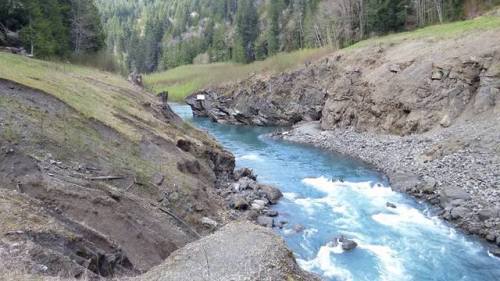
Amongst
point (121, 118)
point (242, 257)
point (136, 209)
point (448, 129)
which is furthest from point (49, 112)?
point (448, 129)

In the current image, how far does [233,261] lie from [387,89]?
37.5 meters

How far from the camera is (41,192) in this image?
1390 centimetres

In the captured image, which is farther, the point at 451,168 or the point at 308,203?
the point at 451,168

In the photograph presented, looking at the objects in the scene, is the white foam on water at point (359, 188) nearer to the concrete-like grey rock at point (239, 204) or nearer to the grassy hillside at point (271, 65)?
the concrete-like grey rock at point (239, 204)

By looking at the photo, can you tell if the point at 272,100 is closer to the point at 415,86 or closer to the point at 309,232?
the point at 415,86

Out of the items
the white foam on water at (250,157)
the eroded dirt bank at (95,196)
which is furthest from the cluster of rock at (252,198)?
the white foam on water at (250,157)

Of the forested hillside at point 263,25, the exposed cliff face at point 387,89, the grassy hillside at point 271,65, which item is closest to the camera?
the exposed cliff face at point 387,89

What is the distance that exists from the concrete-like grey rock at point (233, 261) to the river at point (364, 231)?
25.8 ft

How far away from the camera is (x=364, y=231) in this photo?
21828mm

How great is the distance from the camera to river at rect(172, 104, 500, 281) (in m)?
17.8

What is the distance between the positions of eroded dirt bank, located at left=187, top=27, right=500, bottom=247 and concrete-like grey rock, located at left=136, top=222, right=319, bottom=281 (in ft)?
46.3

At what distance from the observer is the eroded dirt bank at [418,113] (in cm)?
2523

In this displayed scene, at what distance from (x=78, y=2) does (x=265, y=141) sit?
26144 millimetres

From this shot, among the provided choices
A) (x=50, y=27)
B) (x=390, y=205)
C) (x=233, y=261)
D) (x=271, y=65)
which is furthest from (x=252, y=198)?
(x=271, y=65)
